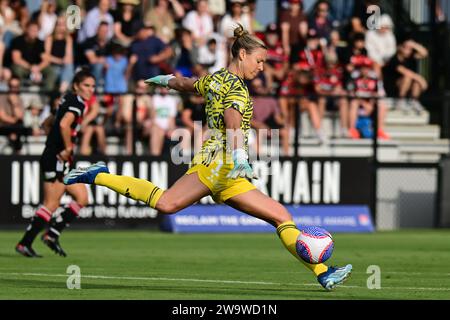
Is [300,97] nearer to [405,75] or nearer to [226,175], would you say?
[405,75]

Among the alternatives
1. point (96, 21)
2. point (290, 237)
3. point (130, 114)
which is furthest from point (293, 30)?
point (290, 237)

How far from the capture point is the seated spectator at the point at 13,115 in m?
23.4

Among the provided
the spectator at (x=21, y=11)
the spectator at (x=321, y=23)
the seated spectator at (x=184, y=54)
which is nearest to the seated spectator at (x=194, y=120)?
the seated spectator at (x=184, y=54)

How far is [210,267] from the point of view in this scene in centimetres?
1525

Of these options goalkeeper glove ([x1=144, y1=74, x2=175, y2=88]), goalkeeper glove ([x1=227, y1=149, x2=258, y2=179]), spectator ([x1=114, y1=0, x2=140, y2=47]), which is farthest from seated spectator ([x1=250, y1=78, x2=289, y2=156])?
goalkeeper glove ([x1=227, y1=149, x2=258, y2=179])

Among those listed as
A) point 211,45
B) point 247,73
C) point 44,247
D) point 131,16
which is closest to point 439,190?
point 211,45

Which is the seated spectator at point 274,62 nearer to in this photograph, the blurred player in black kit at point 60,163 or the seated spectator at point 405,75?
the seated spectator at point 405,75
